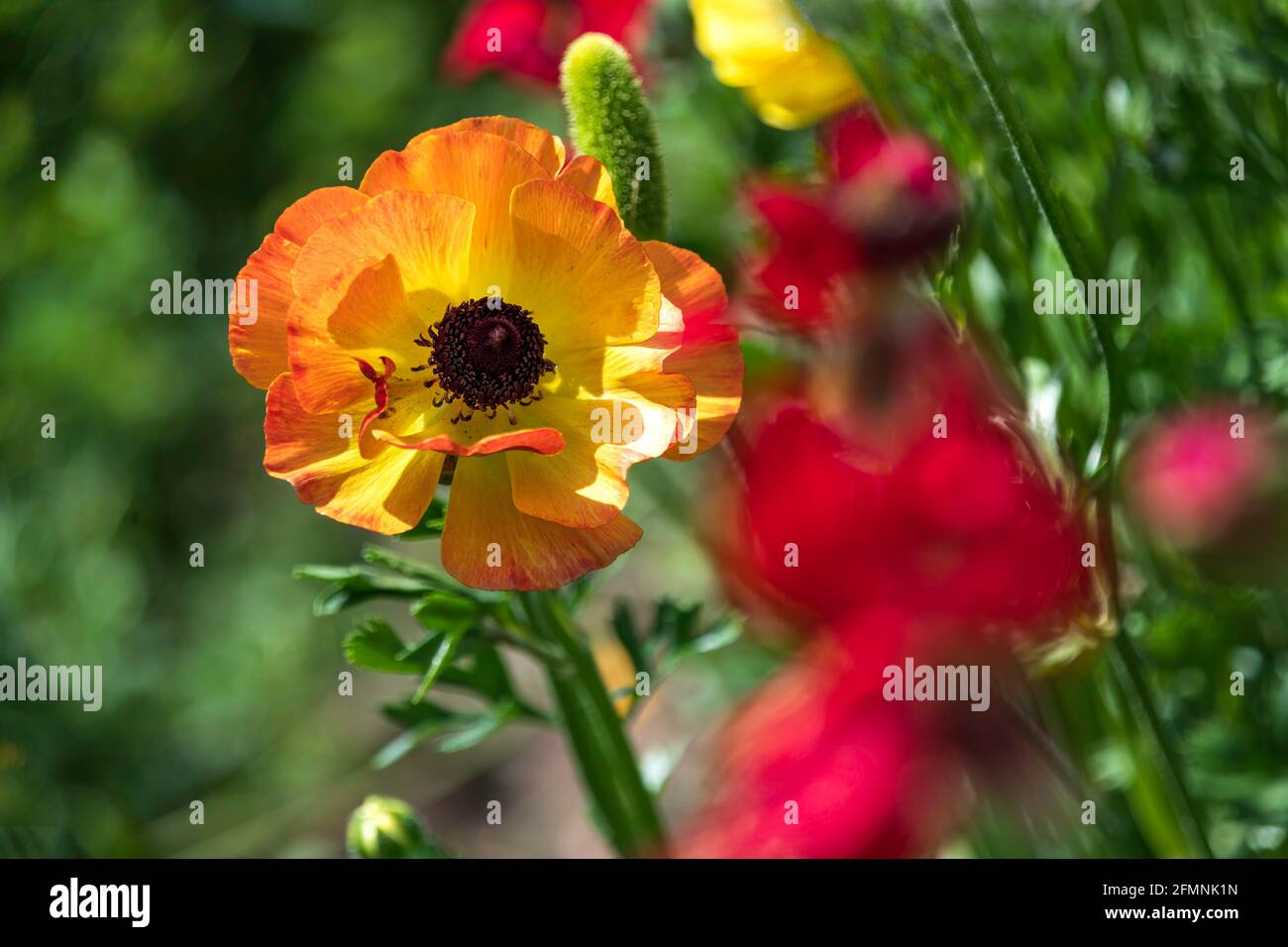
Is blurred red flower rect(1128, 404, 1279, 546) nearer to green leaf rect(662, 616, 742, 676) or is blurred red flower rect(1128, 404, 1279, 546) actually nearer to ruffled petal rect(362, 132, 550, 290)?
green leaf rect(662, 616, 742, 676)

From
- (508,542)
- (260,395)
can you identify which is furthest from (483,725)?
(260,395)

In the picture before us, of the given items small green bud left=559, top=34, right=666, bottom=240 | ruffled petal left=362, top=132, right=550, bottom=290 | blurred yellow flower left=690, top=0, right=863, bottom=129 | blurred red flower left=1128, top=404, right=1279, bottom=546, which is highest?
blurred yellow flower left=690, top=0, right=863, bottom=129

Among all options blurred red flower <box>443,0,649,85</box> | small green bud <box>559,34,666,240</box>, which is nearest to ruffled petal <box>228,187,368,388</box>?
small green bud <box>559,34,666,240</box>

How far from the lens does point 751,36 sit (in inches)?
26.9

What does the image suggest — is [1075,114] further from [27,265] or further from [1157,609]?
[27,265]

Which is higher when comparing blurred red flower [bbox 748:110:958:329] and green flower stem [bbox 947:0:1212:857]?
blurred red flower [bbox 748:110:958:329]

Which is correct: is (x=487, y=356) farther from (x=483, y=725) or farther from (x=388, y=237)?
(x=483, y=725)

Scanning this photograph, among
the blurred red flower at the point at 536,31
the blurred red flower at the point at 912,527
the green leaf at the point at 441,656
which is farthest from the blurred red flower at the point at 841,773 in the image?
the blurred red flower at the point at 536,31

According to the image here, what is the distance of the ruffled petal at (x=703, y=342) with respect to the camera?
0.48 metres

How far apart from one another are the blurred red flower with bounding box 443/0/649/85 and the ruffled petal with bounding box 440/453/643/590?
44 centimetres

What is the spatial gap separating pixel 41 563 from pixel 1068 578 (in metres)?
1.24

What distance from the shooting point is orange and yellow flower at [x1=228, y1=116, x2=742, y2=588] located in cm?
45

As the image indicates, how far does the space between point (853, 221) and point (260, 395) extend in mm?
1185
